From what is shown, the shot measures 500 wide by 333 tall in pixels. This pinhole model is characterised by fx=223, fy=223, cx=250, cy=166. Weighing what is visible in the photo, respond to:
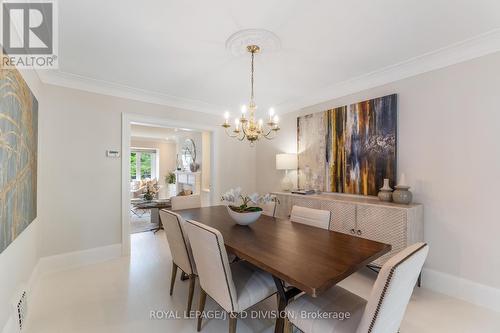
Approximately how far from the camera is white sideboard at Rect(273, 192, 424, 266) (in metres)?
2.28

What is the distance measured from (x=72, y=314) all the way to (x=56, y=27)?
8.13ft

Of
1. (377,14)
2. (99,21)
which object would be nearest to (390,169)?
(377,14)

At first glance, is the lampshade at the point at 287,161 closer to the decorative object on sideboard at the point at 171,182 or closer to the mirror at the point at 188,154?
the mirror at the point at 188,154

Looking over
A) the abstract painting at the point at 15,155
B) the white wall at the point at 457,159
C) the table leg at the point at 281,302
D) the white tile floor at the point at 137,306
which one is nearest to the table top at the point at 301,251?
the table leg at the point at 281,302

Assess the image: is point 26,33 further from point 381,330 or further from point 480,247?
point 480,247

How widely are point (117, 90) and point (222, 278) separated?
3.12 meters

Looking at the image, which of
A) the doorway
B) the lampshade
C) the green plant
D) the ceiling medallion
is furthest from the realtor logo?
the green plant

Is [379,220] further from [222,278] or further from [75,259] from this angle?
[75,259]

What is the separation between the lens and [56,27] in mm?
1881

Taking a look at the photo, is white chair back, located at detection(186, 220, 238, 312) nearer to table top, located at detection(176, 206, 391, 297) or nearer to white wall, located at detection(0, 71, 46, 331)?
table top, located at detection(176, 206, 391, 297)

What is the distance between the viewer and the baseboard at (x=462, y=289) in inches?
80.9

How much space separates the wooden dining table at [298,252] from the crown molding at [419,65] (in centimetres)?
209

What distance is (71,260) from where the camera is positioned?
2.94 metres

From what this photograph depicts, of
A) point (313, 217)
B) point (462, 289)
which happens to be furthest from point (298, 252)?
point (462, 289)
